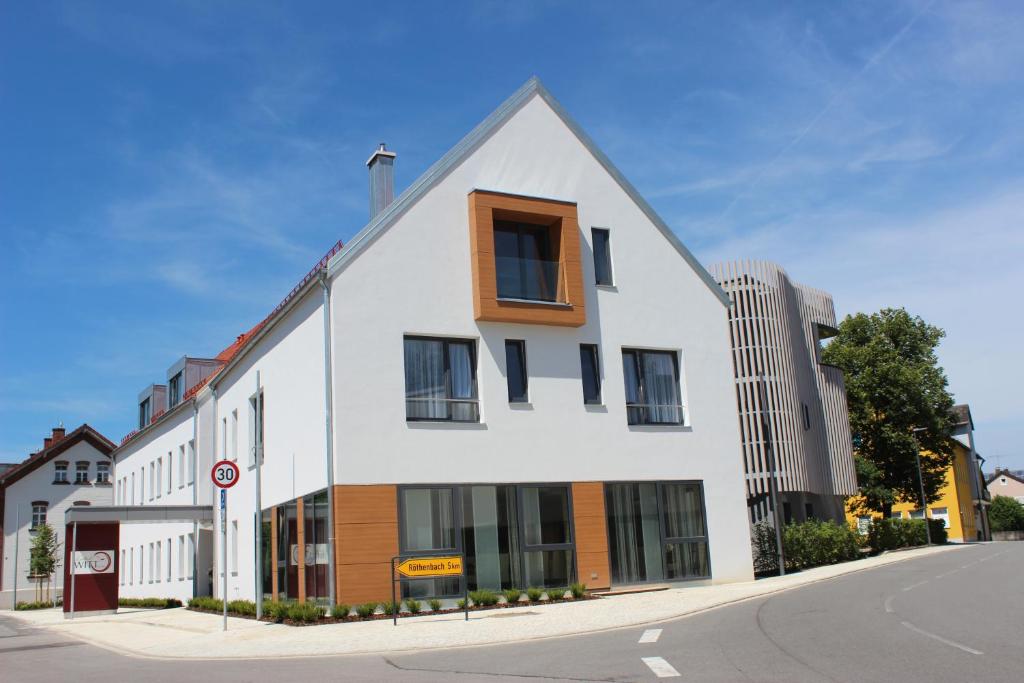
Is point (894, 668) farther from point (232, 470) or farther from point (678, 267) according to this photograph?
point (678, 267)

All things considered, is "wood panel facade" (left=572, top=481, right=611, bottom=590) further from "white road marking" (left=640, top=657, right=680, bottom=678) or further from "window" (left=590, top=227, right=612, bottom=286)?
"white road marking" (left=640, top=657, right=680, bottom=678)

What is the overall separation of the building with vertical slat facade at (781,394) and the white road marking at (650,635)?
25.6m

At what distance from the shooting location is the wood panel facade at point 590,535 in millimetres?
21469

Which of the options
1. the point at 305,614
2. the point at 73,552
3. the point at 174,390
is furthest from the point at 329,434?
the point at 174,390

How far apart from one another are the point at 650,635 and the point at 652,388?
38.2 feet

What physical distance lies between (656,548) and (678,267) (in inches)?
297

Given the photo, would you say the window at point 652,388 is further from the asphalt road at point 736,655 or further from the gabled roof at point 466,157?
the asphalt road at point 736,655

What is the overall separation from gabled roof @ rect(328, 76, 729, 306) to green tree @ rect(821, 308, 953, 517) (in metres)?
33.2

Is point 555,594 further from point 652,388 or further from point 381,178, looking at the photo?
point 381,178

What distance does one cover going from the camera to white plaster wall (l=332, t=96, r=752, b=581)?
2005 cm

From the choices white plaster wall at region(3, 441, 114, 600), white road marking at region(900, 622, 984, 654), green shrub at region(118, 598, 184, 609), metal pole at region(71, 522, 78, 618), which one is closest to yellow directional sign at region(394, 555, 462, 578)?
white road marking at region(900, 622, 984, 654)

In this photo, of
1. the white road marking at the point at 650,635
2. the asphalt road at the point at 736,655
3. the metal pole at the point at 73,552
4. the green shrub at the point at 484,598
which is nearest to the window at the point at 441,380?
→ the green shrub at the point at 484,598

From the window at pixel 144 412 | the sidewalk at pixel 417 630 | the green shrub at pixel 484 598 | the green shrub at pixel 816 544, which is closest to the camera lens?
the sidewalk at pixel 417 630

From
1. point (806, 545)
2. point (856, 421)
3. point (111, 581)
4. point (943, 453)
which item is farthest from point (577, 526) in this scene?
point (943, 453)
